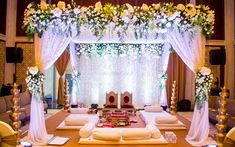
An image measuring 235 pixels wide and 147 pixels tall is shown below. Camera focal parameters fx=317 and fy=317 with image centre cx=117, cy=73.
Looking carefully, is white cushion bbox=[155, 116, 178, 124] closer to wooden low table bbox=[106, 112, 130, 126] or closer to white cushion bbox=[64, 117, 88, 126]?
wooden low table bbox=[106, 112, 130, 126]

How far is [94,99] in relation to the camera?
37.2ft

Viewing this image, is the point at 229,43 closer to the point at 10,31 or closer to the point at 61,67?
the point at 61,67

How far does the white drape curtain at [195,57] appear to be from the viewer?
5.32m

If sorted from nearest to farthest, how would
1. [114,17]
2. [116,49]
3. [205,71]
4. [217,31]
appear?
[205,71] < [114,17] < [116,49] < [217,31]

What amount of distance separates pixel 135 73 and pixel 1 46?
4663 mm

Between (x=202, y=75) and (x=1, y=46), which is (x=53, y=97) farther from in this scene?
(x=202, y=75)

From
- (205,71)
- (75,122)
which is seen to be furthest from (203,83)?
(75,122)

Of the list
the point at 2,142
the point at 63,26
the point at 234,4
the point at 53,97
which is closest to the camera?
the point at 2,142

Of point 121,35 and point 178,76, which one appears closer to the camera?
point 121,35

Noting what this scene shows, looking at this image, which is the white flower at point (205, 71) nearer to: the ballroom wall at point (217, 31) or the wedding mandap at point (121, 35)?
the wedding mandap at point (121, 35)

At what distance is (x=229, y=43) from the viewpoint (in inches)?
438

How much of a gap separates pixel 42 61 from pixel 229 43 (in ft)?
25.4

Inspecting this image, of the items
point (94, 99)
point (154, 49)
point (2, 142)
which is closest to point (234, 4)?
point (154, 49)

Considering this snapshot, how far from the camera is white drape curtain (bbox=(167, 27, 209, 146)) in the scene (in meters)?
5.32
